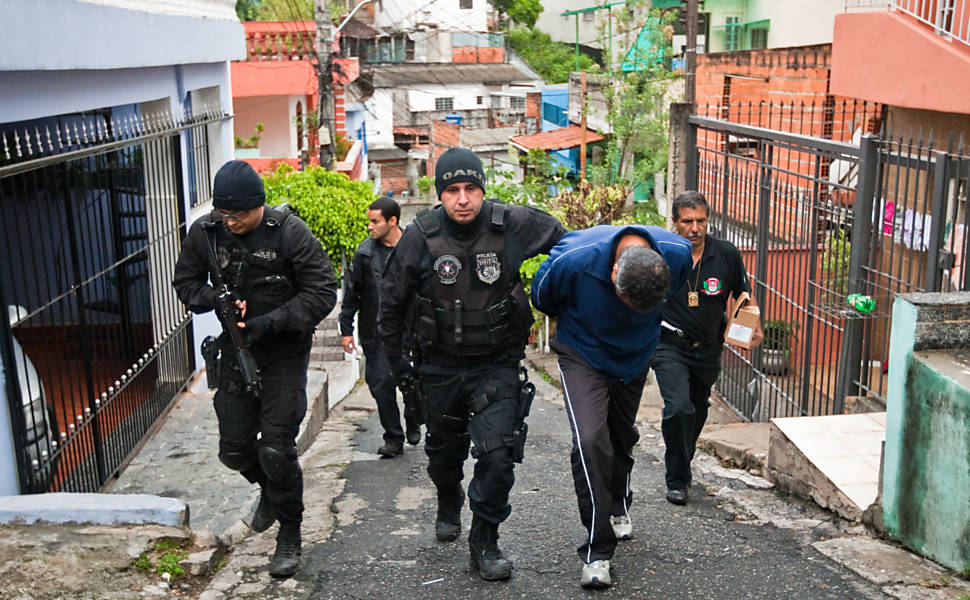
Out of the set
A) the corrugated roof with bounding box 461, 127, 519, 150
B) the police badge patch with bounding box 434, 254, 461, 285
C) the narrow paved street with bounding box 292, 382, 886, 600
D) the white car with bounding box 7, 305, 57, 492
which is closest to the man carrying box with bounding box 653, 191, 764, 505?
the narrow paved street with bounding box 292, 382, 886, 600

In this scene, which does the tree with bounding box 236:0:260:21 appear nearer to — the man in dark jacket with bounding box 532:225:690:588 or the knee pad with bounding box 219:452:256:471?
the knee pad with bounding box 219:452:256:471

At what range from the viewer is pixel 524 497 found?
581 centimetres

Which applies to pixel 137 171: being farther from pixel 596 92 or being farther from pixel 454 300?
pixel 596 92

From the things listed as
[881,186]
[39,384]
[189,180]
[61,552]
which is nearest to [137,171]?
[189,180]

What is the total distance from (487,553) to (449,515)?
598 mm

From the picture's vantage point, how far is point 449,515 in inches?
192

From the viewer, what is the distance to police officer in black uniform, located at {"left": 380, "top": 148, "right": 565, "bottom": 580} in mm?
4297

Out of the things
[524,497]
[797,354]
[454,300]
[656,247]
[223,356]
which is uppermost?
[656,247]

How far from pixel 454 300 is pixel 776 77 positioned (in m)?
16.3

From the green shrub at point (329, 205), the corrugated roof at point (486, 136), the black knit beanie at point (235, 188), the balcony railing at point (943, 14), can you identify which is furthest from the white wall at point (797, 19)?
the black knit beanie at point (235, 188)

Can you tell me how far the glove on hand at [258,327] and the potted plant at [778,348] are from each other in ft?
13.7

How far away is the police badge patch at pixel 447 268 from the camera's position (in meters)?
4.37

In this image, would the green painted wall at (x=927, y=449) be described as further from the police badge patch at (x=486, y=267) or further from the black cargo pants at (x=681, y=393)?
the police badge patch at (x=486, y=267)

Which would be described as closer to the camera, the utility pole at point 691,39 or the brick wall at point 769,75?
the utility pole at point 691,39
